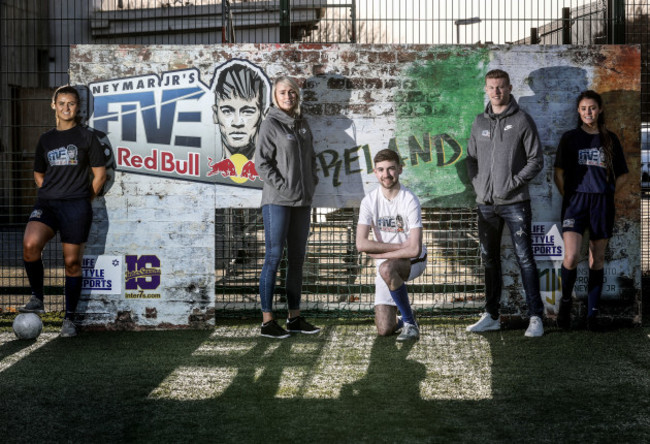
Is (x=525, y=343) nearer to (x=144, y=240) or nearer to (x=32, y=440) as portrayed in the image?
(x=144, y=240)

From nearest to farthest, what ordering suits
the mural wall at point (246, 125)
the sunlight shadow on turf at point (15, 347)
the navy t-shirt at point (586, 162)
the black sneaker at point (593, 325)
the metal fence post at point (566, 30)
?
1. the sunlight shadow on turf at point (15, 347)
2. the navy t-shirt at point (586, 162)
3. the black sneaker at point (593, 325)
4. the mural wall at point (246, 125)
5. the metal fence post at point (566, 30)

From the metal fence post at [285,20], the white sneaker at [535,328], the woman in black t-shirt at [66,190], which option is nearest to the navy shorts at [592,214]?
the white sneaker at [535,328]

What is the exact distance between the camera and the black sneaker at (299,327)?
654 cm

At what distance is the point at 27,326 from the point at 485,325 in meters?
3.71

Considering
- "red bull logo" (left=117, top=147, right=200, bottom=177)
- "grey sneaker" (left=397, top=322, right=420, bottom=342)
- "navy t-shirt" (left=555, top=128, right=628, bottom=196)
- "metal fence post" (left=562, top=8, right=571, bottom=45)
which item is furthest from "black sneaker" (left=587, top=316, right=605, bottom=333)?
"red bull logo" (left=117, top=147, right=200, bottom=177)

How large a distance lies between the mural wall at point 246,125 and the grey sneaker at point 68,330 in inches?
8.8

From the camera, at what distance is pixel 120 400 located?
15.0 ft

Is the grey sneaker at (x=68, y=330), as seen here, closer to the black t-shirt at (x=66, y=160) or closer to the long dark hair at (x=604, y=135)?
the black t-shirt at (x=66, y=160)

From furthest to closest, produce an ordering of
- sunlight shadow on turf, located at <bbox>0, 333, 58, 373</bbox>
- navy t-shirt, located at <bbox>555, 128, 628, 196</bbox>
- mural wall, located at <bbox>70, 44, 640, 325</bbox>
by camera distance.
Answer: mural wall, located at <bbox>70, 44, 640, 325</bbox>, navy t-shirt, located at <bbox>555, 128, 628, 196</bbox>, sunlight shadow on turf, located at <bbox>0, 333, 58, 373</bbox>

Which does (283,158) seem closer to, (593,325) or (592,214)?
(592,214)

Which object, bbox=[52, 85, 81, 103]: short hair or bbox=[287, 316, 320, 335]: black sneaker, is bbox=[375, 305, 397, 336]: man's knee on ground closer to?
bbox=[287, 316, 320, 335]: black sneaker

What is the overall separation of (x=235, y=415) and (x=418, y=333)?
2395 mm

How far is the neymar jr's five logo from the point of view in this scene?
22.1 ft

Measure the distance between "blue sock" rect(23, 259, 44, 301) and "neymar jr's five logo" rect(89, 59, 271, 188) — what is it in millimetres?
1055
